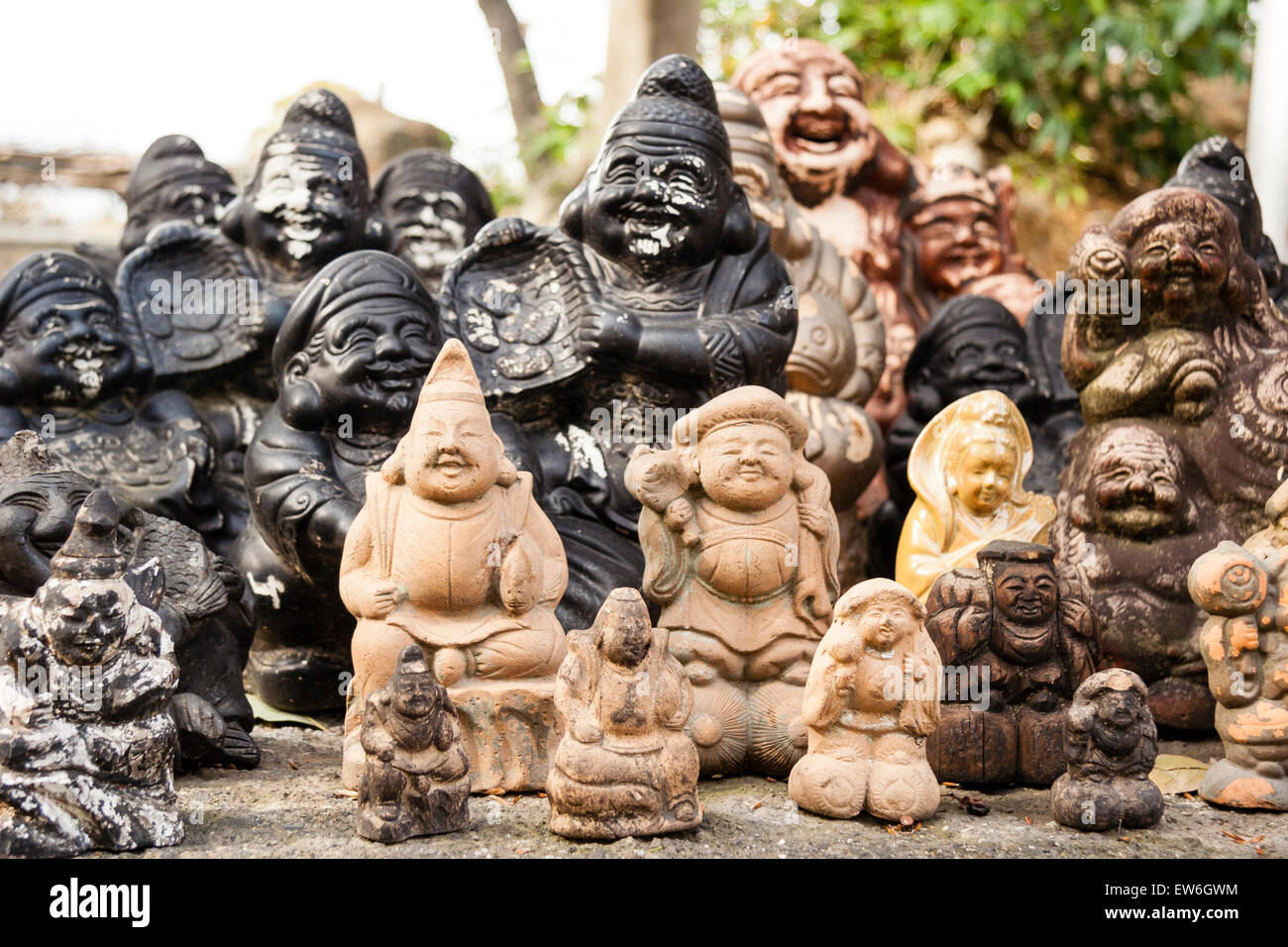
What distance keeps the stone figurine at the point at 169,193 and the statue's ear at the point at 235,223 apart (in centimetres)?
74

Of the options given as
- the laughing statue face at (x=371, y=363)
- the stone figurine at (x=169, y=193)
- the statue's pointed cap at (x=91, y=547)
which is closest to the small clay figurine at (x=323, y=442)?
the laughing statue face at (x=371, y=363)

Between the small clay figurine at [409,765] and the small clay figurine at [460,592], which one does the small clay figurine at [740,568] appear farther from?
the small clay figurine at [409,765]

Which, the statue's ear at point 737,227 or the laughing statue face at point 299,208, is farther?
the laughing statue face at point 299,208

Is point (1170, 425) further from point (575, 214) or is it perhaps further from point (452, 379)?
point (452, 379)

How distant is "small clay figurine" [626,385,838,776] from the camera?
5.34 metres

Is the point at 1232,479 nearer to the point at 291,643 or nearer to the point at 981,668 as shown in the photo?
the point at 981,668

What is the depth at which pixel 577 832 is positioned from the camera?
4395 mm

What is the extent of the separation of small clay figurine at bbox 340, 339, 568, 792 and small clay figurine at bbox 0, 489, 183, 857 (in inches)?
31.9

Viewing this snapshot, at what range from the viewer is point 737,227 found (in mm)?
6852

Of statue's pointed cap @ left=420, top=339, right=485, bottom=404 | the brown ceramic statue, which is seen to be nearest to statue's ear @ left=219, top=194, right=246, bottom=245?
statue's pointed cap @ left=420, top=339, right=485, bottom=404

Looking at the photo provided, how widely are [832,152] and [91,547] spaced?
6.17 meters

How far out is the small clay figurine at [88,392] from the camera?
22.7ft

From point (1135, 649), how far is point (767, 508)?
1.89 metres

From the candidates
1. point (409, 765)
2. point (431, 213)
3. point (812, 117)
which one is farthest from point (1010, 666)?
point (431, 213)
